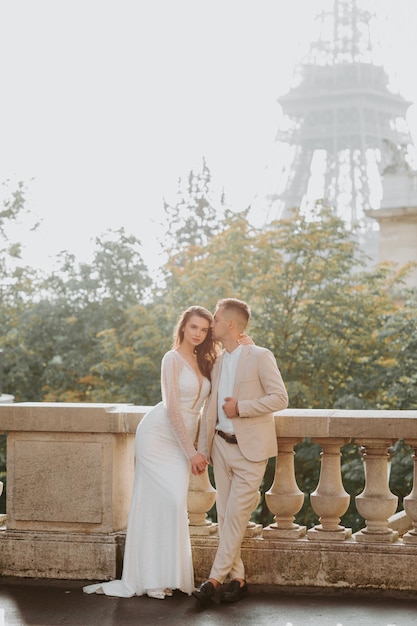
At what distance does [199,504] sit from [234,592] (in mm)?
836

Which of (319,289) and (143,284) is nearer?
(319,289)

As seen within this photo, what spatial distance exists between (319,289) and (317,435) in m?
17.3

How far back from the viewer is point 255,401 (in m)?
6.75

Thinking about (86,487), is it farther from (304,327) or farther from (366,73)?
(366,73)

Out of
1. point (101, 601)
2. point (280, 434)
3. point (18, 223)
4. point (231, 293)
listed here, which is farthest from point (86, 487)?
point (18, 223)

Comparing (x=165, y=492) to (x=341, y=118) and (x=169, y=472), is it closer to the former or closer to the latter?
(x=169, y=472)

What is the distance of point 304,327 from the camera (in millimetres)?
23688

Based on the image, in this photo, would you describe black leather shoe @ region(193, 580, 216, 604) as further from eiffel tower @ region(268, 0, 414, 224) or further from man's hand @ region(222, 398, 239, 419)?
eiffel tower @ region(268, 0, 414, 224)

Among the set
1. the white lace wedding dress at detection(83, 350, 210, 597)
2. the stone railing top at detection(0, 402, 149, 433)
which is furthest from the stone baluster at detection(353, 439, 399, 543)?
the stone railing top at detection(0, 402, 149, 433)

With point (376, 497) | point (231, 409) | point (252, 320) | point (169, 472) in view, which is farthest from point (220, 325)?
point (252, 320)

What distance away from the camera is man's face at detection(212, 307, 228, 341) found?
7.00 m

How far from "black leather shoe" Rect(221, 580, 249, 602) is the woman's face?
156 centimetres

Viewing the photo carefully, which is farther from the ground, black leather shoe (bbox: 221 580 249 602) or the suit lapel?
the suit lapel

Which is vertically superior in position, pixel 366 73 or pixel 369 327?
pixel 366 73
